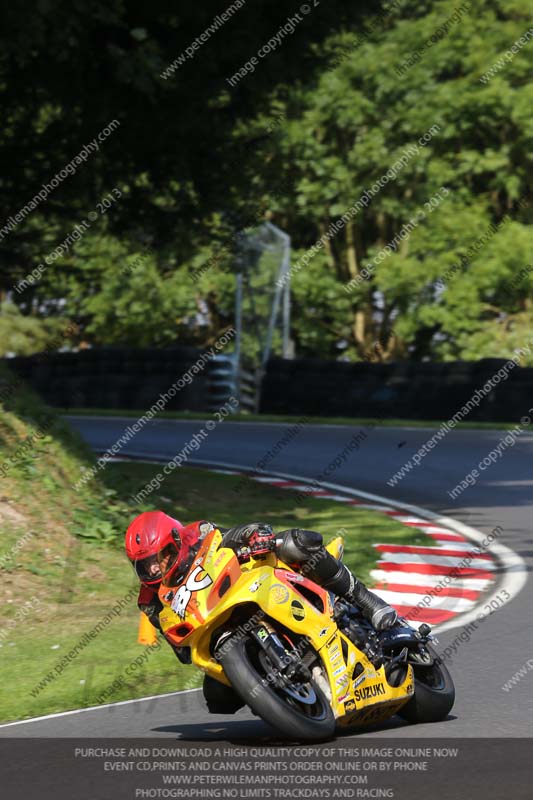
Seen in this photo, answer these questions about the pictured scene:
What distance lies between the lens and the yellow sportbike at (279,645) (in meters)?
5.85

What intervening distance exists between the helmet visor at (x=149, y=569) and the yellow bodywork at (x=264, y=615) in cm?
8

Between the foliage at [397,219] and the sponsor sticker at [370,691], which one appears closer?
the sponsor sticker at [370,691]

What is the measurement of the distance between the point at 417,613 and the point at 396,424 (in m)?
12.5

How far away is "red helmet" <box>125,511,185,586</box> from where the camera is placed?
598 cm

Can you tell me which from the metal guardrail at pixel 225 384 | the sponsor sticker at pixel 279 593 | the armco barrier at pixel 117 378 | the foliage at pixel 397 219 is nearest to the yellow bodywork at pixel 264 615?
the sponsor sticker at pixel 279 593

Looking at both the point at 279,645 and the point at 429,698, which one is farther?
the point at 429,698

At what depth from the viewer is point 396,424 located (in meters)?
22.4

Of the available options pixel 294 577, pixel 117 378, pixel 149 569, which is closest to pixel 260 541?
pixel 294 577

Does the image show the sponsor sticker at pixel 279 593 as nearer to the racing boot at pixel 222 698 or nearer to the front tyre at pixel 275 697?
the front tyre at pixel 275 697

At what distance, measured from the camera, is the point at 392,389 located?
23797 millimetres

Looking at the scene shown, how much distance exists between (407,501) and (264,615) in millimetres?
9260

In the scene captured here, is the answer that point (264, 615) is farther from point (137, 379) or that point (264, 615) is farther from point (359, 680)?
point (137, 379)

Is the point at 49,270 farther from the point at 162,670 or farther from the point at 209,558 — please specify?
the point at 209,558

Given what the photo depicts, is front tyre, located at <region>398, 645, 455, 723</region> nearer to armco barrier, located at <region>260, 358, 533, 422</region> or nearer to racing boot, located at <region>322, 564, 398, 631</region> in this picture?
racing boot, located at <region>322, 564, 398, 631</region>
